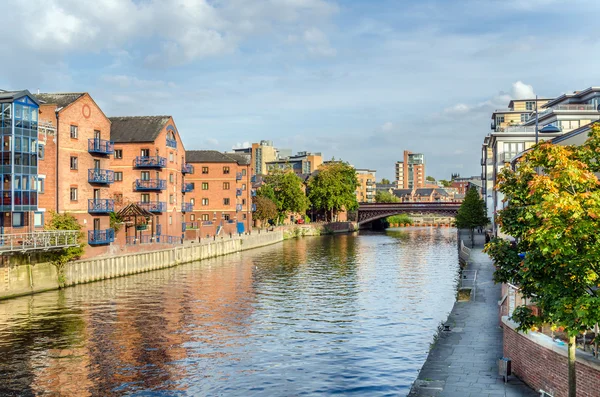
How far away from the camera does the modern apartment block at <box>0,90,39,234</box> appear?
48000mm

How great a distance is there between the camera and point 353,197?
6319 inches

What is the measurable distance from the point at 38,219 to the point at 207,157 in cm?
5674

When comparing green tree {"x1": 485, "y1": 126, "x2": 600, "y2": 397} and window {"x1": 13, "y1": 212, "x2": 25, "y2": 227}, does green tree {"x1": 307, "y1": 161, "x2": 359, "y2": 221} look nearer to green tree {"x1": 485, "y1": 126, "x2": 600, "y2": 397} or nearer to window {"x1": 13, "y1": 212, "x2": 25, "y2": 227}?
window {"x1": 13, "y1": 212, "x2": 25, "y2": 227}

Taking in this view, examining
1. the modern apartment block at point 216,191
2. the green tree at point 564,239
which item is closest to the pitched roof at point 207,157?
the modern apartment block at point 216,191

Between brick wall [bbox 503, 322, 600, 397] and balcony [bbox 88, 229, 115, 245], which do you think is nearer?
brick wall [bbox 503, 322, 600, 397]

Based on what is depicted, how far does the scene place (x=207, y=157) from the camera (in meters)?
109

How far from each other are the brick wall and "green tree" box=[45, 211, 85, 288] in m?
→ 39.7

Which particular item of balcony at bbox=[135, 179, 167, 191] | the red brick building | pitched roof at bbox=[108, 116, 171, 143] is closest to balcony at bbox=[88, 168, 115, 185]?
the red brick building

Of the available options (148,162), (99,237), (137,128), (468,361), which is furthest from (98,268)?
(468,361)

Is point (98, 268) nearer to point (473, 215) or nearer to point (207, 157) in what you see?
point (207, 157)

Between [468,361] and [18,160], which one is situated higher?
[18,160]

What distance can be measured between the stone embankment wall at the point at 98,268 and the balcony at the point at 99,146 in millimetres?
11130

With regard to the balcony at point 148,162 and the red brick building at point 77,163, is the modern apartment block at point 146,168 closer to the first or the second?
the balcony at point 148,162

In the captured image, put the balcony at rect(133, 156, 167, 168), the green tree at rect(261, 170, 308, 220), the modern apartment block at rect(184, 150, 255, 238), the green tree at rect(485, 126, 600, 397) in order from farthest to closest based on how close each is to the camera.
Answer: the green tree at rect(261, 170, 308, 220) < the modern apartment block at rect(184, 150, 255, 238) < the balcony at rect(133, 156, 167, 168) < the green tree at rect(485, 126, 600, 397)
